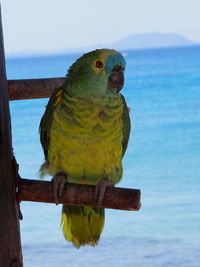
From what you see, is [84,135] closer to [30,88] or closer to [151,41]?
[30,88]

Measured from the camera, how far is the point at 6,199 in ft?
3.85

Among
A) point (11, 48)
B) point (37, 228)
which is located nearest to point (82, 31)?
point (11, 48)

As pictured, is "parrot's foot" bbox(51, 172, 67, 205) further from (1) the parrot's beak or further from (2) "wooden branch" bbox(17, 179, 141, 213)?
(1) the parrot's beak

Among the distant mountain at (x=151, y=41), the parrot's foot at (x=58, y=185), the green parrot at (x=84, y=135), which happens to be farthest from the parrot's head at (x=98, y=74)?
the distant mountain at (x=151, y=41)

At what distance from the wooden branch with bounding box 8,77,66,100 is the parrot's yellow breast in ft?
0.22

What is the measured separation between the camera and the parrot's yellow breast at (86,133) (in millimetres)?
1556

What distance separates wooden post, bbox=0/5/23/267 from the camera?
1.15 meters

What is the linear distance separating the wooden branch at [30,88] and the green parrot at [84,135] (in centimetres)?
3

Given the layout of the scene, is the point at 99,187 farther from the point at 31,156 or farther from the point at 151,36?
the point at 151,36

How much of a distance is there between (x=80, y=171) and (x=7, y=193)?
466 mm

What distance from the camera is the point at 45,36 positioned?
24.0 metres

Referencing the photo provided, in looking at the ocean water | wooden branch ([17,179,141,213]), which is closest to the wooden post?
wooden branch ([17,179,141,213])

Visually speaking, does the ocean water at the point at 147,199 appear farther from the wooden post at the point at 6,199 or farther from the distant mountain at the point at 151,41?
the distant mountain at the point at 151,41

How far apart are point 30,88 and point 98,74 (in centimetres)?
22
